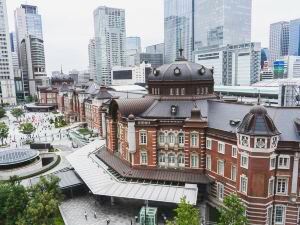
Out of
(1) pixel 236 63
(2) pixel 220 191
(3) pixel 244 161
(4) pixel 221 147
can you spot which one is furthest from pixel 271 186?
(1) pixel 236 63

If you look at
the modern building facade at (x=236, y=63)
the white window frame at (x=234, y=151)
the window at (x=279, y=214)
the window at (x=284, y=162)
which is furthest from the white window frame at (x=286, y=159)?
the modern building facade at (x=236, y=63)

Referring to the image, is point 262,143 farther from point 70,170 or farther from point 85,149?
point 85,149

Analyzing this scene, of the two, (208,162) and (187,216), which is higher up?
(208,162)

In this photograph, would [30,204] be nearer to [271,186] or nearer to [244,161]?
[244,161]

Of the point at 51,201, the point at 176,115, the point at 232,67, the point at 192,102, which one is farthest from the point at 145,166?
the point at 232,67

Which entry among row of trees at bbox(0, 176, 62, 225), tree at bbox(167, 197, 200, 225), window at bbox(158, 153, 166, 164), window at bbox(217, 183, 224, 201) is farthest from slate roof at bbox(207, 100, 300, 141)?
row of trees at bbox(0, 176, 62, 225)
